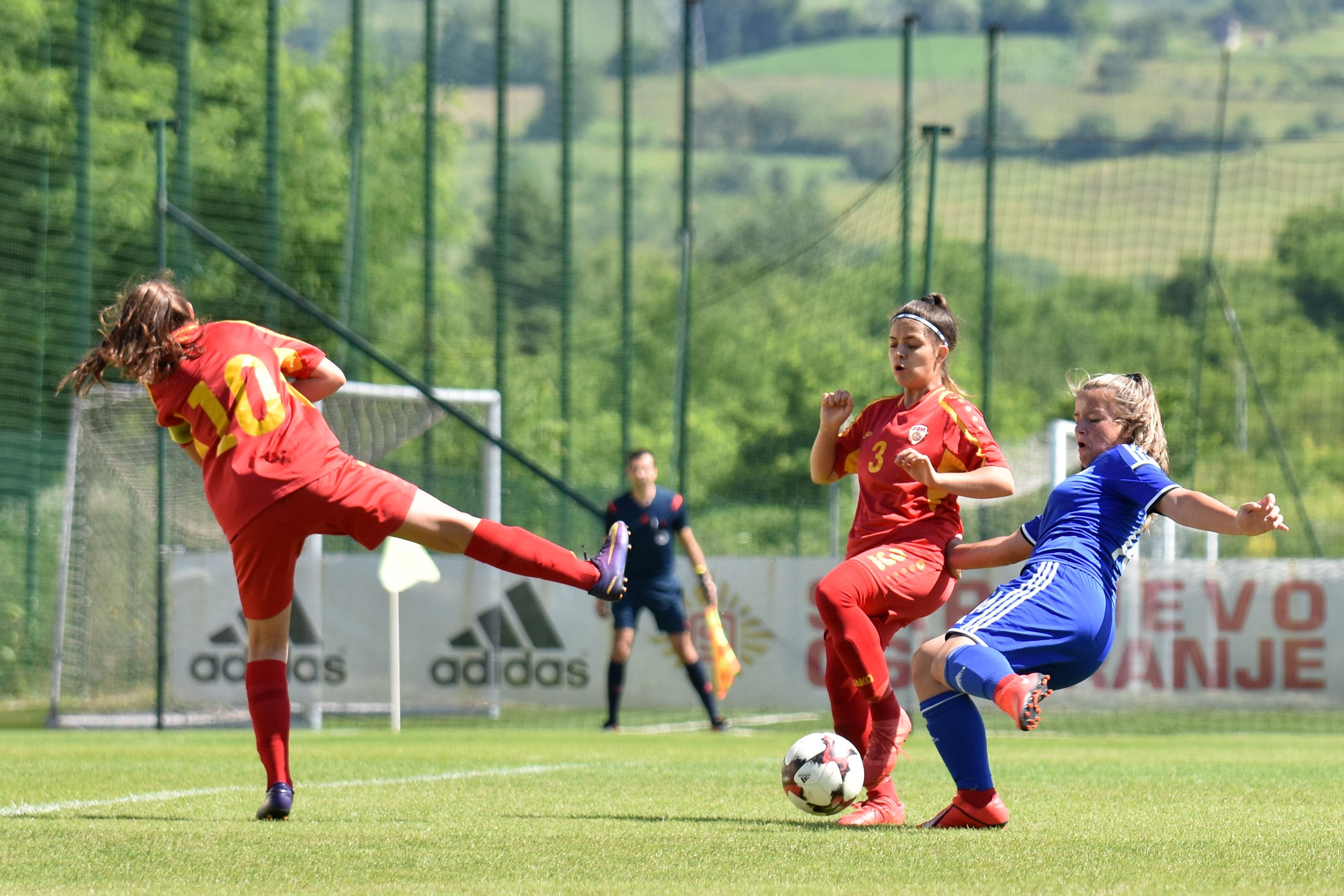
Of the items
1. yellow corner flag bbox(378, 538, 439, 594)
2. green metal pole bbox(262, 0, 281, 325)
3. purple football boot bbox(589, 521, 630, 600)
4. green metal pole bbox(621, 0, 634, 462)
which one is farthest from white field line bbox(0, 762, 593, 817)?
green metal pole bbox(621, 0, 634, 462)

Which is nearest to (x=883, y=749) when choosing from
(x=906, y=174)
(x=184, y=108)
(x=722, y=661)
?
(x=722, y=661)

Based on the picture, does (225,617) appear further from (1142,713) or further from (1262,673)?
(1262,673)

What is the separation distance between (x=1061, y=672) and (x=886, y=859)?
104cm

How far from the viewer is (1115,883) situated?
4.23 meters

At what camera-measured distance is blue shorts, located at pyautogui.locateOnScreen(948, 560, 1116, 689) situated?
5.20m

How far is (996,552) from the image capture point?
18.8 feet

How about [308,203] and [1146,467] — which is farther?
[308,203]

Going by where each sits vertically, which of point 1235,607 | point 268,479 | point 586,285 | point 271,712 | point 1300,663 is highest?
point 586,285

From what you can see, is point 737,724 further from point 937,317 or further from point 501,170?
point 501,170

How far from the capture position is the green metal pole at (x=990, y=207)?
1688 cm

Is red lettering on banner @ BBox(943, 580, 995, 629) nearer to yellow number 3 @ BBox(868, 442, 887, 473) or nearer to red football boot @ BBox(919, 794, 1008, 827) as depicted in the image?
yellow number 3 @ BBox(868, 442, 887, 473)

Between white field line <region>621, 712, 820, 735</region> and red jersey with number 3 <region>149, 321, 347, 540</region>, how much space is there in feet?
22.5

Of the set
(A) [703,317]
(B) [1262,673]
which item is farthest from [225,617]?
(A) [703,317]

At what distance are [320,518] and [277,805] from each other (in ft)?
3.31
